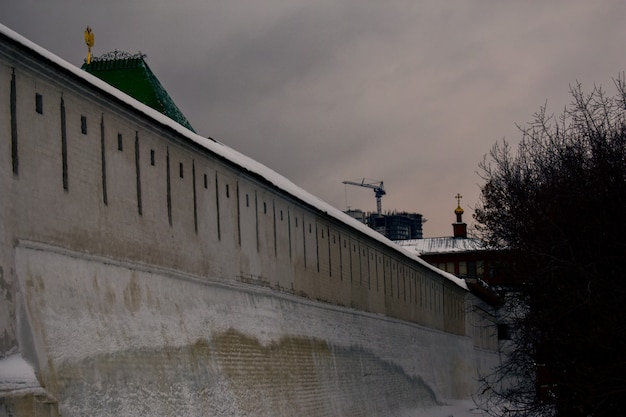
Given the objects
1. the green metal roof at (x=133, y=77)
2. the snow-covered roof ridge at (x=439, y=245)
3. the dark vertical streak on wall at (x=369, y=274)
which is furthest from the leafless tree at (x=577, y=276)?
the snow-covered roof ridge at (x=439, y=245)

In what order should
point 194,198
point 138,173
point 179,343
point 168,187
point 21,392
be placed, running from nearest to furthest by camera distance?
point 21,392
point 138,173
point 179,343
point 168,187
point 194,198

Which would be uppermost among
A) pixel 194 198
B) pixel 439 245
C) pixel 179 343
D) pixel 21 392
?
pixel 439 245

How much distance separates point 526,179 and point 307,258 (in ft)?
17.2

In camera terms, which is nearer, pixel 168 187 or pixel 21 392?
pixel 21 392

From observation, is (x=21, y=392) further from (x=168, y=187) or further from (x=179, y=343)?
(x=168, y=187)

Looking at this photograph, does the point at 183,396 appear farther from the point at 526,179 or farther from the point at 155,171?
the point at 526,179

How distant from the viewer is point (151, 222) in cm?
1463

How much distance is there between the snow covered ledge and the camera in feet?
33.2

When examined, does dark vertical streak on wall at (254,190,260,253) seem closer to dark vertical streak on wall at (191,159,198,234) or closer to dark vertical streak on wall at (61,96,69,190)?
dark vertical streak on wall at (191,159,198,234)

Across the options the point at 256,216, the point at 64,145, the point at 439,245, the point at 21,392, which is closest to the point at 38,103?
the point at 64,145

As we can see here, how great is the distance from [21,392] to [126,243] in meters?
3.66

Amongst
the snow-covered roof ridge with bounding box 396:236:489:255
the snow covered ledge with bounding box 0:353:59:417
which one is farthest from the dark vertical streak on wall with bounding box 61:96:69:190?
the snow-covered roof ridge with bounding box 396:236:489:255

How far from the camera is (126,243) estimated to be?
13734 mm

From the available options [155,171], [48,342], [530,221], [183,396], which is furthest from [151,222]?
[530,221]
